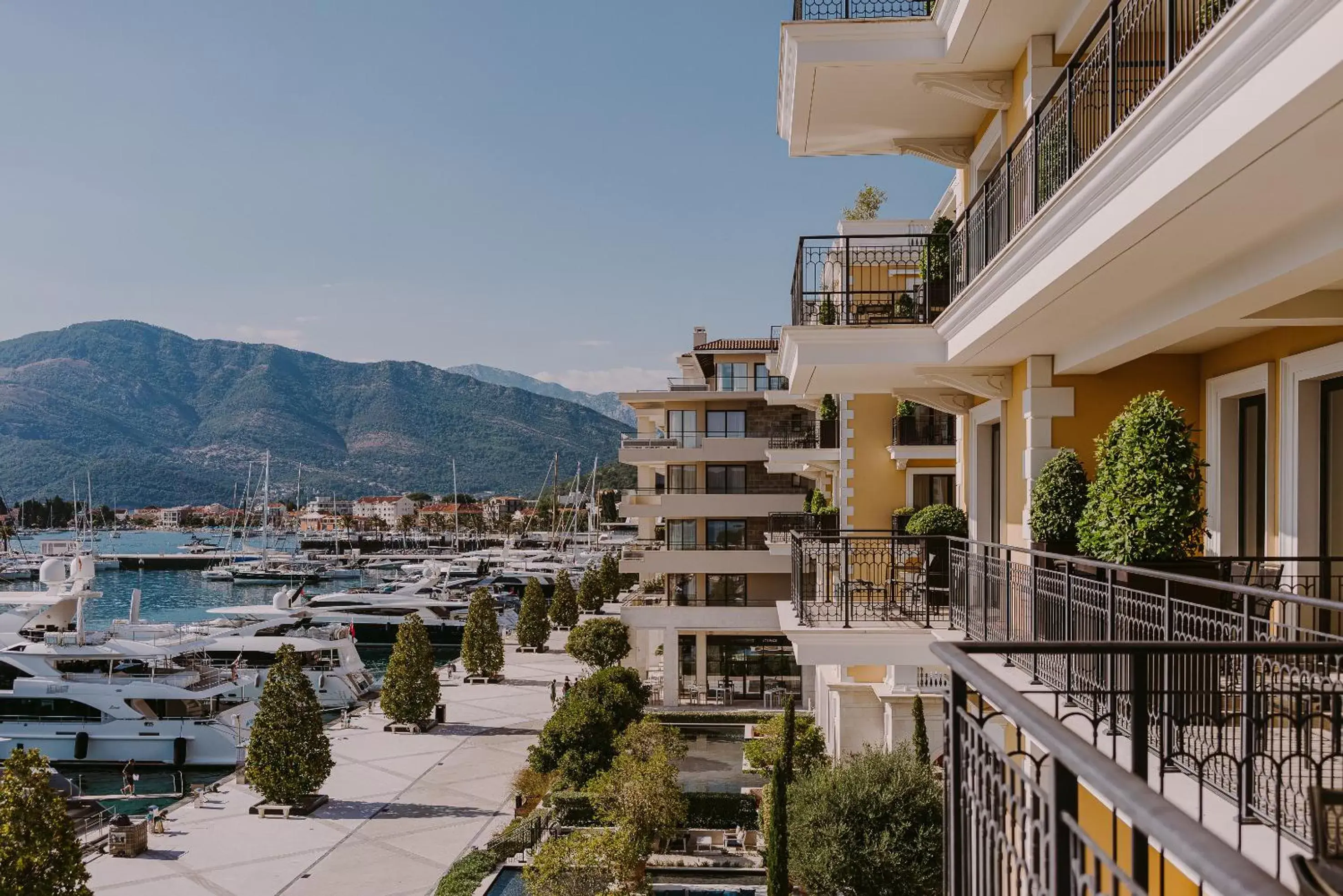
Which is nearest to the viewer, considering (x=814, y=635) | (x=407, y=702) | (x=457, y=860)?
(x=814, y=635)

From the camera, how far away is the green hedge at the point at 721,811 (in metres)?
21.5

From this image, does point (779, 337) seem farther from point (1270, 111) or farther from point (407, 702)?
point (407, 702)

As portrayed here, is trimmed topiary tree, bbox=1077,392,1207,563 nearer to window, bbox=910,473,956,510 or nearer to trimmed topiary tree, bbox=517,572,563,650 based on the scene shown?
window, bbox=910,473,956,510

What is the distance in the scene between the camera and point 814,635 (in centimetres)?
1066

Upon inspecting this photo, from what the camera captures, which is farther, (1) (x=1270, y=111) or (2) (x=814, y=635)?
(2) (x=814, y=635)

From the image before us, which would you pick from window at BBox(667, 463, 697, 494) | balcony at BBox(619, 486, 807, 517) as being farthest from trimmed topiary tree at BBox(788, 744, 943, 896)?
window at BBox(667, 463, 697, 494)

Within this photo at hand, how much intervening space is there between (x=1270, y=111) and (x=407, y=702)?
31.3 m

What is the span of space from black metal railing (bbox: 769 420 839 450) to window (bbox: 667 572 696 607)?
574 centimetres

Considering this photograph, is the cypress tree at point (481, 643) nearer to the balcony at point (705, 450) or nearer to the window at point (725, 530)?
the balcony at point (705, 450)

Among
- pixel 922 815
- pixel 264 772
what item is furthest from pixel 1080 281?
pixel 264 772

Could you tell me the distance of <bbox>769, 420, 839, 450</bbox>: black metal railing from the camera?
2369 cm

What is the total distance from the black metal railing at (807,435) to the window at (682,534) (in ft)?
14.2

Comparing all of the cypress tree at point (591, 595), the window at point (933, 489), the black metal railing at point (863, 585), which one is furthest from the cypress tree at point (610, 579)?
the black metal railing at point (863, 585)

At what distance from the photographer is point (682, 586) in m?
36.8
